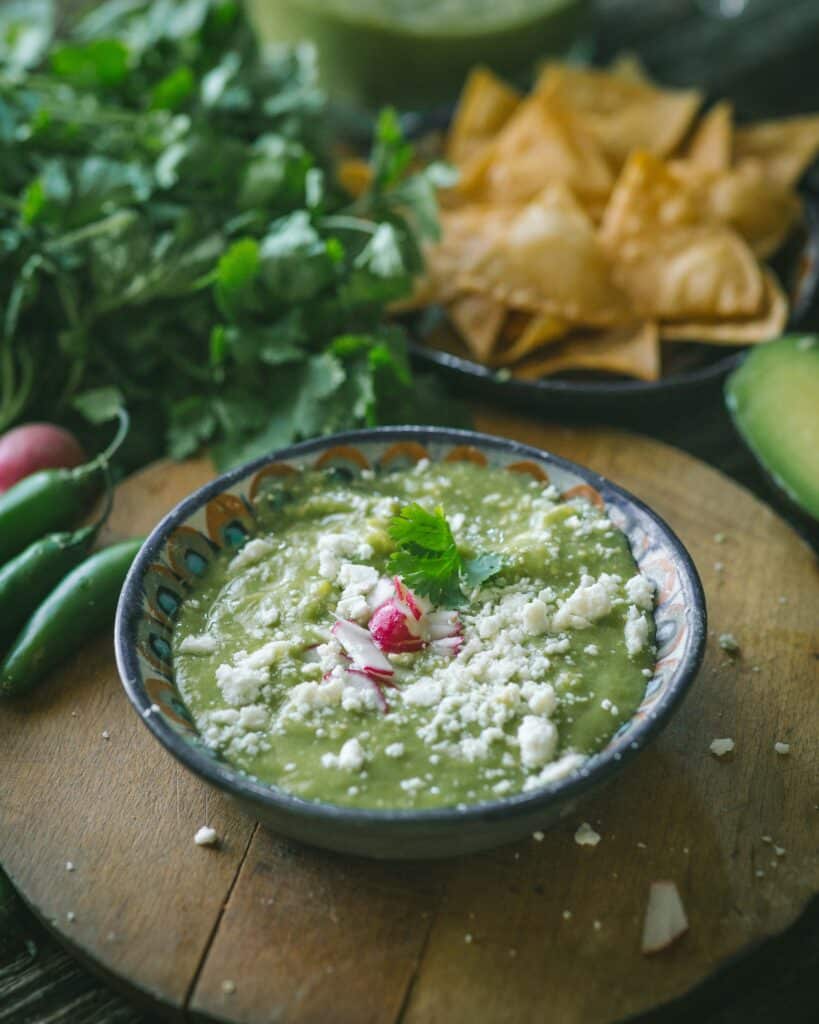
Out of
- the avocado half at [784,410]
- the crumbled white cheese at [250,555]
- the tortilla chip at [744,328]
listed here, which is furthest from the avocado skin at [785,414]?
the crumbled white cheese at [250,555]

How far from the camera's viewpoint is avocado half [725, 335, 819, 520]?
271cm

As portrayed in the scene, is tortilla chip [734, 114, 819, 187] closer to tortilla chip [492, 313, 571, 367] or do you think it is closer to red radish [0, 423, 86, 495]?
tortilla chip [492, 313, 571, 367]

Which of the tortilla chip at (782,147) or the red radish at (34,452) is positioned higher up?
the red radish at (34,452)

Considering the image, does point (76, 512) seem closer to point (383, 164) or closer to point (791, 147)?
point (383, 164)

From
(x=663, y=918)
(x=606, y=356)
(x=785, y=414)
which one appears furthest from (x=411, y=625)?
(x=606, y=356)

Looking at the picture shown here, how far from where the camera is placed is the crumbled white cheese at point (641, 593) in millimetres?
2166

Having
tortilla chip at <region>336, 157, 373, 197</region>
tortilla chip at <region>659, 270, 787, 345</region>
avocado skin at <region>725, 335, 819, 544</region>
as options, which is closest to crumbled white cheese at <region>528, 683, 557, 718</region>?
avocado skin at <region>725, 335, 819, 544</region>

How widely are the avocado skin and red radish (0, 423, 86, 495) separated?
1.71 meters

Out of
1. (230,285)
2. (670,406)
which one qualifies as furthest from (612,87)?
(230,285)

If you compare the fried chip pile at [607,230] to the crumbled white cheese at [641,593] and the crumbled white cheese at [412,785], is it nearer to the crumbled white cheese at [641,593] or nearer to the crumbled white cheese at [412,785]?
the crumbled white cheese at [641,593]

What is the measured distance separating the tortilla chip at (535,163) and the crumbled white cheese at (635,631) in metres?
1.80

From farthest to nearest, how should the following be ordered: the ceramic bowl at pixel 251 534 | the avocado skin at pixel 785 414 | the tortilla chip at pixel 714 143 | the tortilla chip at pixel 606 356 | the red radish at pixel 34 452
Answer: the tortilla chip at pixel 714 143 → the tortilla chip at pixel 606 356 → the red radish at pixel 34 452 → the avocado skin at pixel 785 414 → the ceramic bowl at pixel 251 534

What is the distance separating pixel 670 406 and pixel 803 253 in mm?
803

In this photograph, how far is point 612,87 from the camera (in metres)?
3.91
